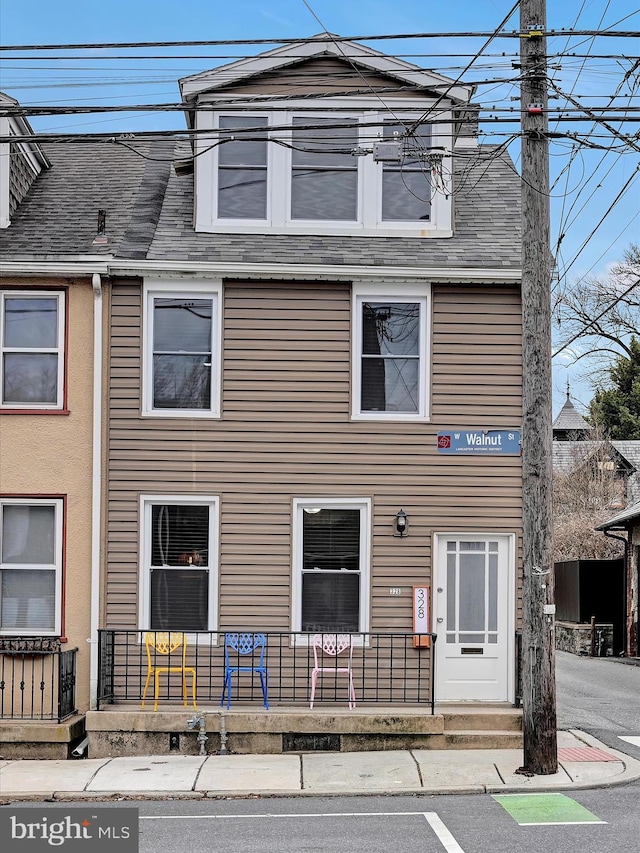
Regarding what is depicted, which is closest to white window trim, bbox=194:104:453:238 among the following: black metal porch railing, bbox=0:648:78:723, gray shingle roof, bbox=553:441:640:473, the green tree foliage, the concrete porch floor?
black metal porch railing, bbox=0:648:78:723

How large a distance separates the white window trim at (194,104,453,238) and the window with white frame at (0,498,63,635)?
13.7 feet

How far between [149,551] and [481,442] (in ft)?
14.3

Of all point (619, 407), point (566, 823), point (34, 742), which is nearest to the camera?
point (566, 823)

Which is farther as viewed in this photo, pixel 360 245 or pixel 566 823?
pixel 360 245

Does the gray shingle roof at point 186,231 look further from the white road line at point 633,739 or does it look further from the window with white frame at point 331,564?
the white road line at point 633,739

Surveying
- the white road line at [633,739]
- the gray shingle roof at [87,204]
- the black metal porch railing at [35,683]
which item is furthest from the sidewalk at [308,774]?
the gray shingle roof at [87,204]

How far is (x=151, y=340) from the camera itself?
13.8m

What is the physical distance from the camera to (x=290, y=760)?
11992 millimetres

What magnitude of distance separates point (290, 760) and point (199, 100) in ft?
27.1

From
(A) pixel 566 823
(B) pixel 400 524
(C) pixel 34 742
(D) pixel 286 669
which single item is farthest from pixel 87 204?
(A) pixel 566 823

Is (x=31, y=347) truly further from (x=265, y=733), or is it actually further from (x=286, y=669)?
(x=265, y=733)

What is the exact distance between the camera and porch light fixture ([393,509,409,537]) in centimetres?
1351

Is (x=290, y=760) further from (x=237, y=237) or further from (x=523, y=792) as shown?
(x=237, y=237)

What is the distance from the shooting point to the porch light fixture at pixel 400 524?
532 inches
